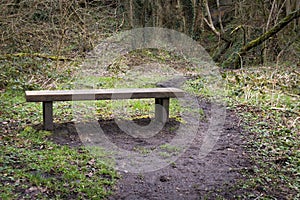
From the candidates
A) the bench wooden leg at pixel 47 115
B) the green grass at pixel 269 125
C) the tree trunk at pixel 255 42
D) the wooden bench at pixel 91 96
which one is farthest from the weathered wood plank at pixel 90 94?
the tree trunk at pixel 255 42

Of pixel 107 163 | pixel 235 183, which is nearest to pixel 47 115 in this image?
pixel 107 163

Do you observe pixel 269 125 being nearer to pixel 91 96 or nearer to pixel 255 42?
pixel 91 96

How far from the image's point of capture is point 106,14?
12.0m

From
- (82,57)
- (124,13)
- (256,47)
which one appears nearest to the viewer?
(82,57)

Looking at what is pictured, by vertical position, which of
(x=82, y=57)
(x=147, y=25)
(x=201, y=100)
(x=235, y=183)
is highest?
(x=147, y=25)

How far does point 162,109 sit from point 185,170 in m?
1.82

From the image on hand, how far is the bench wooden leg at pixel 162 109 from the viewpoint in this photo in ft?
19.2

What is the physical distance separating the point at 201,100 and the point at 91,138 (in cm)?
348

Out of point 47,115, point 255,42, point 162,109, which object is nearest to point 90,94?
point 47,115

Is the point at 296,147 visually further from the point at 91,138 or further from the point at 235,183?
the point at 91,138

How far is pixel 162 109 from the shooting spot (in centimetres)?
588

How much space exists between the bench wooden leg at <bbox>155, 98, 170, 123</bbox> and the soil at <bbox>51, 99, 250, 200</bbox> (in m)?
0.14

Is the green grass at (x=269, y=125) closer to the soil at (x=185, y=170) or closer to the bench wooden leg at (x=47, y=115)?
the soil at (x=185, y=170)

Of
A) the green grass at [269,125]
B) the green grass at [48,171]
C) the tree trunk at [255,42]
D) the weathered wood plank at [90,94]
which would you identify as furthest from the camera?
the tree trunk at [255,42]
